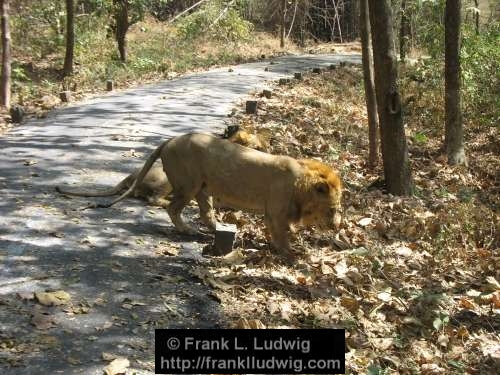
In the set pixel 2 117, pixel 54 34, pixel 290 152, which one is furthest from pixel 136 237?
pixel 54 34

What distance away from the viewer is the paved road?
4.50 m

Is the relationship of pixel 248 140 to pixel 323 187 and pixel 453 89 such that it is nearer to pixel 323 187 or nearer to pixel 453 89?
pixel 323 187

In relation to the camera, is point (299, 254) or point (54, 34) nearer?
point (299, 254)

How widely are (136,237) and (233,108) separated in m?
8.38

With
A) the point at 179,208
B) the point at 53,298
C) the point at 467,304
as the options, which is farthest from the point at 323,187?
the point at 53,298

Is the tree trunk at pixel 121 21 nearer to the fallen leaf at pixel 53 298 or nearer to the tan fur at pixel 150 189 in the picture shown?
the tan fur at pixel 150 189

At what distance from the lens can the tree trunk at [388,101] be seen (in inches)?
357

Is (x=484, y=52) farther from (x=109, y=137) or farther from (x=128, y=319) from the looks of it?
(x=128, y=319)

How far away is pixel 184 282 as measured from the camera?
19.2 feet

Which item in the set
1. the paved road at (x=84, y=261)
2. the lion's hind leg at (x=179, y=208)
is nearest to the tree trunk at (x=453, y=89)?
the paved road at (x=84, y=261)

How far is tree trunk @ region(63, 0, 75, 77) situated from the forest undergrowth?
1125 cm

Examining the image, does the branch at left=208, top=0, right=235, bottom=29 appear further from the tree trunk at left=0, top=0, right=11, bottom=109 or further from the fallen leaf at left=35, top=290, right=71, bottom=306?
the fallen leaf at left=35, top=290, right=71, bottom=306

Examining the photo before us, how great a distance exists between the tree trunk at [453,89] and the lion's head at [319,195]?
6708mm

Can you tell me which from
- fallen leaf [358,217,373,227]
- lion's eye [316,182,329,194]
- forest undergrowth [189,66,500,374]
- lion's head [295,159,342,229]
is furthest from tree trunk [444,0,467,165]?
lion's eye [316,182,329,194]
